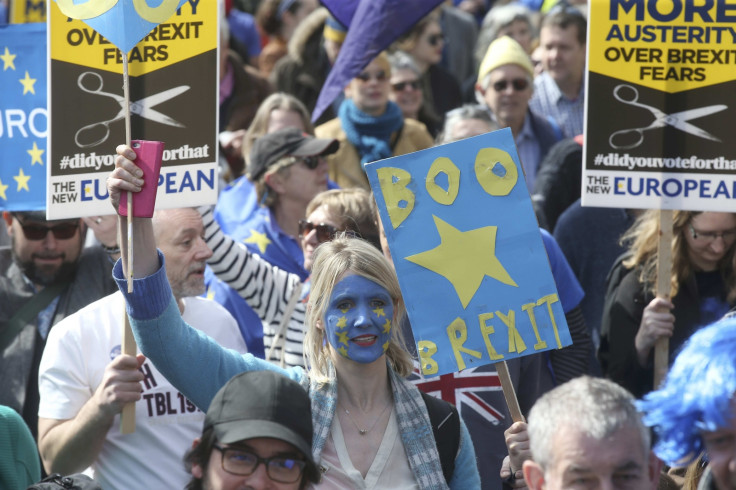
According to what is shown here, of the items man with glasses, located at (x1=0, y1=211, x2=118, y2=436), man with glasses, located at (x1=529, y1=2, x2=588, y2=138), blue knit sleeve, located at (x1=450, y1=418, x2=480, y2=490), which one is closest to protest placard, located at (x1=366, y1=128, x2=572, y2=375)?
blue knit sleeve, located at (x1=450, y1=418, x2=480, y2=490)

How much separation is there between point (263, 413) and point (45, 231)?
2.67 m

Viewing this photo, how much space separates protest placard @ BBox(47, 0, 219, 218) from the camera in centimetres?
452

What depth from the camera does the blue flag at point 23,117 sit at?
5328mm

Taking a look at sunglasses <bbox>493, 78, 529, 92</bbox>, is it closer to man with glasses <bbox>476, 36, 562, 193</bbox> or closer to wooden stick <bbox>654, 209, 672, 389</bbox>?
man with glasses <bbox>476, 36, 562, 193</bbox>

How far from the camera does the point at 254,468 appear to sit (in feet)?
9.89

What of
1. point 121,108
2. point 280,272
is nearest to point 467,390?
point 280,272

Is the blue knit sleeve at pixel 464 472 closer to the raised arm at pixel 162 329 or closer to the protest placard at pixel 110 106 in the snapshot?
the raised arm at pixel 162 329

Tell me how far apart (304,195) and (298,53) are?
2.92 metres

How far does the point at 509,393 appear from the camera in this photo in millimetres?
4020

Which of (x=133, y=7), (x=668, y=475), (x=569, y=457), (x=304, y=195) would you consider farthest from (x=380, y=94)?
(x=569, y=457)

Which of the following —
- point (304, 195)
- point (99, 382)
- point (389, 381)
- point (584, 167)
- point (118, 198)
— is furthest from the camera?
point (304, 195)

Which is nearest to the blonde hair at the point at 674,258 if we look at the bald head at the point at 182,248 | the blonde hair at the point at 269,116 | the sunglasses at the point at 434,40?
the bald head at the point at 182,248

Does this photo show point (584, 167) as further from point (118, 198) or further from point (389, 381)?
point (118, 198)

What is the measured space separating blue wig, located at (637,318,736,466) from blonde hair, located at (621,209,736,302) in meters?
2.28
